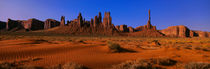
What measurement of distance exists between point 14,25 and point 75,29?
270ft

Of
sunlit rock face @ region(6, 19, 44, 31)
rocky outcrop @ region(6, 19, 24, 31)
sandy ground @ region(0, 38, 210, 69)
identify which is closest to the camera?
sandy ground @ region(0, 38, 210, 69)

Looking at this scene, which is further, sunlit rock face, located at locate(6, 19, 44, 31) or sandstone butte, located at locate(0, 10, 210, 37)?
sunlit rock face, located at locate(6, 19, 44, 31)

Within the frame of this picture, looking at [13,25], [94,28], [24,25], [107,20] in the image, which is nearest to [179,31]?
[107,20]

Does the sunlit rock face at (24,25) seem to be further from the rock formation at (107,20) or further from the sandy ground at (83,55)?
the sandy ground at (83,55)

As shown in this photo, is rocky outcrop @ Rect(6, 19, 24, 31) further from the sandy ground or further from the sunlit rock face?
the sandy ground

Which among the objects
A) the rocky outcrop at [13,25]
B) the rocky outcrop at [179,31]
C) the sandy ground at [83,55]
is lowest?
the sandy ground at [83,55]

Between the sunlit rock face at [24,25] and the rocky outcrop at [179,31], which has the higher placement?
the sunlit rock face at [24,25]

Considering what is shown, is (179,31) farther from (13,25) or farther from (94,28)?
(13,25)

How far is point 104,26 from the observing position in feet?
291

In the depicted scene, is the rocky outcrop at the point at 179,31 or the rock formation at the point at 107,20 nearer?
the rock formation at the point at 107,20

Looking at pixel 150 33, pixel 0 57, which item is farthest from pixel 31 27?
pixel 0 57

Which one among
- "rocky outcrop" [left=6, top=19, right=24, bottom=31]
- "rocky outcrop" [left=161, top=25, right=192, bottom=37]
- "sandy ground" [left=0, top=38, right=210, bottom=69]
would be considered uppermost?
"rocky outcrop" [left=6, top=19, right=24, bottom=31]

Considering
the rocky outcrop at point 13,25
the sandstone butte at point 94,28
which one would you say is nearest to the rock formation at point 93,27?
the sandstone butte at point 94,28

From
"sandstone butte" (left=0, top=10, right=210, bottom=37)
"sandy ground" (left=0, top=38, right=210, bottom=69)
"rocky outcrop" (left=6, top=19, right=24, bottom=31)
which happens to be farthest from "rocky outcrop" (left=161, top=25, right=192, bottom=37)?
"rocky outcrop" (left=6, top=19, right=24, bottom=31)
